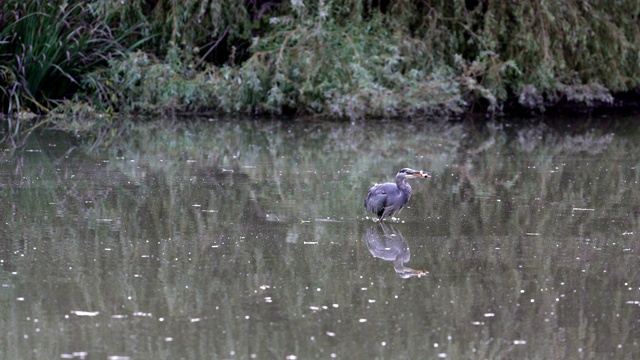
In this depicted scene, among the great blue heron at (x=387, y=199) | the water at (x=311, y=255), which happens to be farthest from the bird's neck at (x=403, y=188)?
the water at (x=311, y=255)

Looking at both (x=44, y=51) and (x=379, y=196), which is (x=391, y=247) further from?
(x=44, y=51)

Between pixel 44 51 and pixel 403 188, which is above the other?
pixel 403 188

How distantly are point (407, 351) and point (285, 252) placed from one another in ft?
7.80

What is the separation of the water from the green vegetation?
11.3 feet

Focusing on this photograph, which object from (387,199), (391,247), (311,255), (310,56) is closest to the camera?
(311,255)

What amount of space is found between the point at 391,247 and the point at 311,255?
678 mm

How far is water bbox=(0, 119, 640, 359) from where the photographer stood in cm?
607

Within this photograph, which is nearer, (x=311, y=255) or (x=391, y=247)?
(x=311, y=255)

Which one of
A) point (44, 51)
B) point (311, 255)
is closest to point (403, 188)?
point (311, 255)

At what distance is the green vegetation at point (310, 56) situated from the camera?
17.1m

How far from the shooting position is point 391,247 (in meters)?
8.38

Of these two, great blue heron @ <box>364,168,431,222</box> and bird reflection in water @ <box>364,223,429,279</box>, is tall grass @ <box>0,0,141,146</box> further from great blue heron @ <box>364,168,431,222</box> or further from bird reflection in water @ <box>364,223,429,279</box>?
bird reflection in water @ <box>364,223,429,279</box>

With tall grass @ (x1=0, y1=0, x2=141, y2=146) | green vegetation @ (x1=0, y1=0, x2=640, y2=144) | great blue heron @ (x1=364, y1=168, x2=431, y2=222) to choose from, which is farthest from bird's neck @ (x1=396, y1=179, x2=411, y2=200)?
tall grass @ (x1=0, y1=0, x2=141, y2=146)

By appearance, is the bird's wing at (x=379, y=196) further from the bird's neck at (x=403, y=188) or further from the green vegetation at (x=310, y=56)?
the green vegetation at (x=310, y=56)
